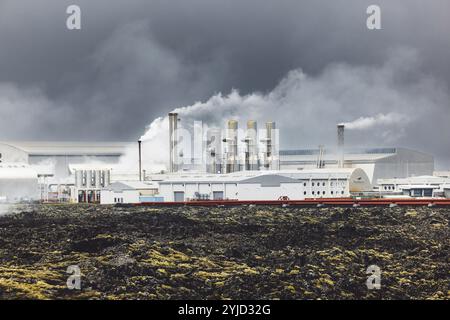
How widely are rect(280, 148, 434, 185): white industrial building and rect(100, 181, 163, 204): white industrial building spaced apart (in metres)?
34.0

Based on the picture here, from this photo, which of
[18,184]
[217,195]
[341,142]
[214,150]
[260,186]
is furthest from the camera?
[341,142]

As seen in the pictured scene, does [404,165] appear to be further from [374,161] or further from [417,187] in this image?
[417,187]

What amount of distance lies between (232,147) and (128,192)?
2459cm

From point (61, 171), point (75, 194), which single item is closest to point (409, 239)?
point (75, 194)

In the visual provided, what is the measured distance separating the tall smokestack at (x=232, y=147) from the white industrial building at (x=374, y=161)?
1368cm

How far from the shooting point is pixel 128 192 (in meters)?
89.2

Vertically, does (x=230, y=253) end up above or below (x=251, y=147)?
below

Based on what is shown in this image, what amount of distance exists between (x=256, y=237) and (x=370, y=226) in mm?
10636

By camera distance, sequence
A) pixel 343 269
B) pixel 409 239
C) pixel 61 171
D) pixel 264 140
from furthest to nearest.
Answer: pixel 61 171 < pixel 264 140 < pixel 409 239 < pixel 343 269

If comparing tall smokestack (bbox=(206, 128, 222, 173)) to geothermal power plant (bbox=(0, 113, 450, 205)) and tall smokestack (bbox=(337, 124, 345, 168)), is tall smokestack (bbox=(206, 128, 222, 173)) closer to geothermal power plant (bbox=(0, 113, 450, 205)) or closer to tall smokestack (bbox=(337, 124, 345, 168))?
geothermal power plant (bbox=(0, 113, 450, 205))

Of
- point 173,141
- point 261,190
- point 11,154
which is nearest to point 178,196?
point 261,190
